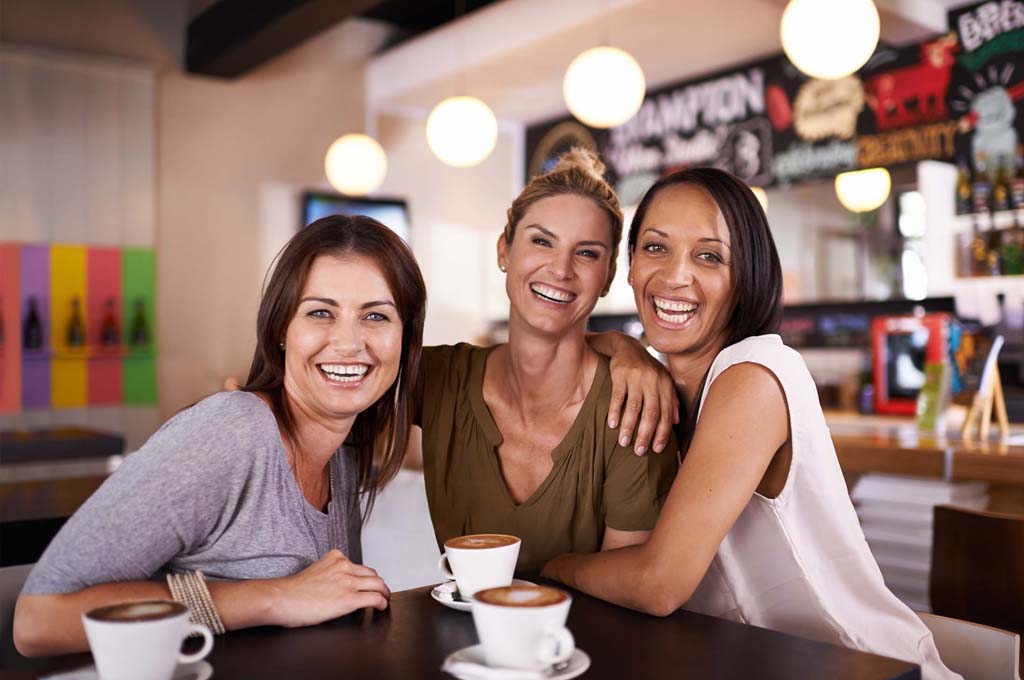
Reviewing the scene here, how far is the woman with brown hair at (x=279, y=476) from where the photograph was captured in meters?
1.17

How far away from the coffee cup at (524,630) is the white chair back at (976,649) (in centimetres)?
85

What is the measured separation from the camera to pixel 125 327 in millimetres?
5883

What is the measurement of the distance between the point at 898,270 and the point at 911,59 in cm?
115

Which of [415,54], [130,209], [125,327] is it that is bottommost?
[125,327]

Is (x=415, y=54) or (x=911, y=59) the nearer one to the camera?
→ (x=911, y=59)

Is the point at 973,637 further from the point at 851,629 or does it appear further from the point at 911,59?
the point at 911,59

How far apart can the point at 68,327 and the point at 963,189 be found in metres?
5.21

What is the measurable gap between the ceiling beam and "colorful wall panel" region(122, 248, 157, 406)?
1.32m

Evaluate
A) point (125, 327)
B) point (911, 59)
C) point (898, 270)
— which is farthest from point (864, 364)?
point (125, 327)

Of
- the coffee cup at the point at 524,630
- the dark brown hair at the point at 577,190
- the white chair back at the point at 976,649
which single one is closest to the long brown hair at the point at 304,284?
the dark brown hair at the point at 577,190

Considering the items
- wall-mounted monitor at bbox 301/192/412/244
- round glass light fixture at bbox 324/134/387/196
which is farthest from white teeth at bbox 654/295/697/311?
wall-mounted monitor at bbox 301/192/412/244

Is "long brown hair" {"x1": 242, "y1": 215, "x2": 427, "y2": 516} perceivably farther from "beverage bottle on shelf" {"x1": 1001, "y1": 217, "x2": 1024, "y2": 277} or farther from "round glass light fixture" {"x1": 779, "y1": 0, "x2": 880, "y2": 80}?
"beverage bottle on shelf" {"x1": 1001, "y1": 217, "x2": 1024, "y2": 277}

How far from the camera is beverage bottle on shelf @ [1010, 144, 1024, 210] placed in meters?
4.54

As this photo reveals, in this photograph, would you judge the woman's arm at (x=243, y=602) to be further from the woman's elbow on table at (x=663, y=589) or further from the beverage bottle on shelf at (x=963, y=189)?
the beverage bottle on shelf at (x=963, y=189)
